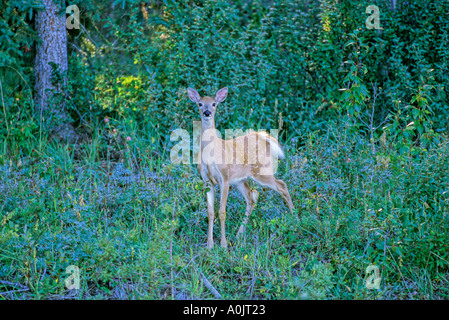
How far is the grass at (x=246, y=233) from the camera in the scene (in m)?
4.72

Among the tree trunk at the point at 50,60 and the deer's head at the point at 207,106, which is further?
the tree trunk at the point at 50,60

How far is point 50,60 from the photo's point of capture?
8.26 m

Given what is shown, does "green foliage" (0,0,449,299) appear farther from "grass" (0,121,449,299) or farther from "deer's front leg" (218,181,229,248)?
"deer's front leg" (218,181,229,248)

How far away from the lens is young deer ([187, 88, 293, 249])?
589 cm

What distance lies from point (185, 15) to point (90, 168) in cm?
257

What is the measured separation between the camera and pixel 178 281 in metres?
4.82

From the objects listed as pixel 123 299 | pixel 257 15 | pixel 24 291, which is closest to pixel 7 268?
pixel 24 291

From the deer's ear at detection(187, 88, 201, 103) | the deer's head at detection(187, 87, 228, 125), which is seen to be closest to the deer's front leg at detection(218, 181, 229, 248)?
the deer's head at detection(187, 87, 228, 125)

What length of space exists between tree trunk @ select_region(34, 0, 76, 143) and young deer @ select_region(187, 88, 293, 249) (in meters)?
2.63

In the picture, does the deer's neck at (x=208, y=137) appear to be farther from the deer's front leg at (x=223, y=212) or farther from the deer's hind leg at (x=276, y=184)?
the deer's hind leg at (x=276, y=184)

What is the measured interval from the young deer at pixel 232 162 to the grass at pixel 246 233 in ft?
0.52

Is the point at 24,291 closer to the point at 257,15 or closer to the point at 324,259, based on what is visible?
the point at 324,259

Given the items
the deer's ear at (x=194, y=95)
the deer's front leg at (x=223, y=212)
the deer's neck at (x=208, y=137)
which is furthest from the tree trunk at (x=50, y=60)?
the deer's front leg at (x=223, y=212)

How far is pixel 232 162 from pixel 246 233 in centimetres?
74
